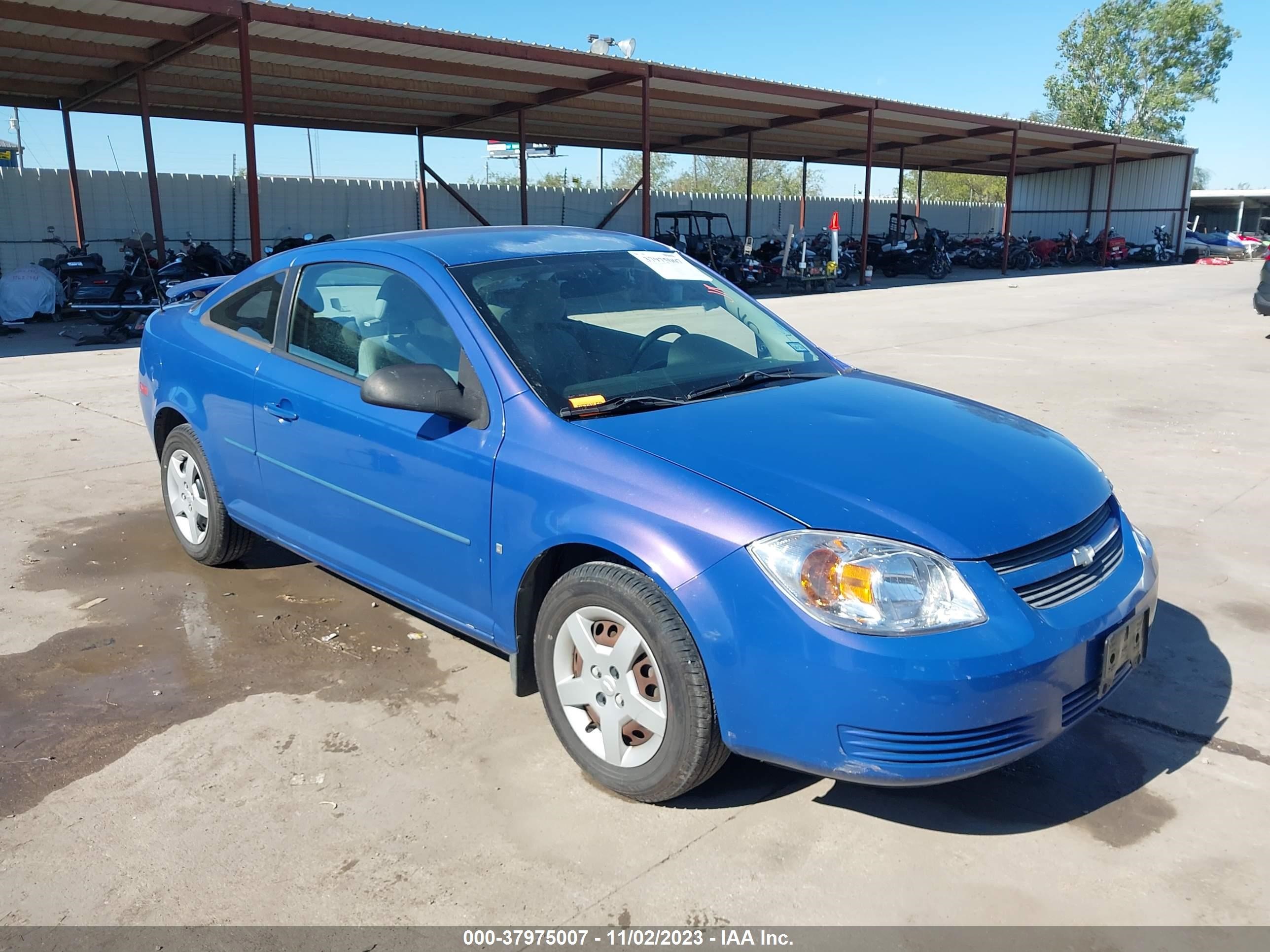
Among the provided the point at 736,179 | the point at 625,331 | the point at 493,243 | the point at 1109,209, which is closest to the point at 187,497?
the point at 493,243

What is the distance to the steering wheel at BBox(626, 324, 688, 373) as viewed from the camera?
11.1 feet

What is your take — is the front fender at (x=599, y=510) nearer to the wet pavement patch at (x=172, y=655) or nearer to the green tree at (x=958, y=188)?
the wet pavement patch at (x=172, y=655)

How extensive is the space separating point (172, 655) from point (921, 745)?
2.96 metres

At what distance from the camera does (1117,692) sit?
11.4 ft

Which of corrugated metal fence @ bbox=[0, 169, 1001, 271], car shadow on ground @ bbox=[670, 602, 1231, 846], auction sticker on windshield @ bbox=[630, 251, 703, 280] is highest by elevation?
corrugated metal fence @ bbox=[0, 169, 1001, 271]

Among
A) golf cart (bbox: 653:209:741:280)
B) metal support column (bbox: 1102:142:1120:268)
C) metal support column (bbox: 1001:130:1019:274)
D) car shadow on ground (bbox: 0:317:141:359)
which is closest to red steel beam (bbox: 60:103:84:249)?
car shadow on ground (bbox: 0:317:141:359)

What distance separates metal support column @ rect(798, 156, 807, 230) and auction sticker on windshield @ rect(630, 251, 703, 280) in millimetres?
28231

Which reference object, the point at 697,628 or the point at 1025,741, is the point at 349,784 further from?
the point at 1025,741

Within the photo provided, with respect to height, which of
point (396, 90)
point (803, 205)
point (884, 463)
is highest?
point (396, 90)

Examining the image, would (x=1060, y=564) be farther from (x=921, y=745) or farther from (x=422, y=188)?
(x=422, y=188)

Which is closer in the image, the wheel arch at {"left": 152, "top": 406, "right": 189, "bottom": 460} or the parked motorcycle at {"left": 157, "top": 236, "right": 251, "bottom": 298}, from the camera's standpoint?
the wheel arch at {"left": 152, "top": 406, "right": 189, "bottom": 460}

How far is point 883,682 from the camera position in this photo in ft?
7.59

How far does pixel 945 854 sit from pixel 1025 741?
0.41m

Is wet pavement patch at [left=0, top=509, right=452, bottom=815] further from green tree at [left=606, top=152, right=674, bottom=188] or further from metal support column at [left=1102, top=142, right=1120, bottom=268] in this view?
green tree at [left=606, top=152, right=674, bottom=188]
